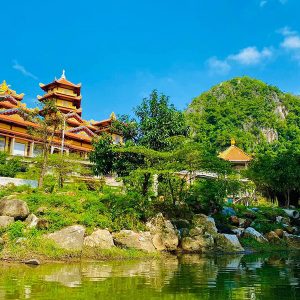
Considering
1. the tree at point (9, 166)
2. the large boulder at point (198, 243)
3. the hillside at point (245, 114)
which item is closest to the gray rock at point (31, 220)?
the large boulder at point (198, 243)

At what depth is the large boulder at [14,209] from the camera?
52.9ft

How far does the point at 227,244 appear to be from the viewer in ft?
64.7

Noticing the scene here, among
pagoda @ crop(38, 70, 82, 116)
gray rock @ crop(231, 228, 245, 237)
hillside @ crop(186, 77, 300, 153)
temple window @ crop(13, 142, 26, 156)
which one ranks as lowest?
gray rock @ crop(231, 228, 245, 237)

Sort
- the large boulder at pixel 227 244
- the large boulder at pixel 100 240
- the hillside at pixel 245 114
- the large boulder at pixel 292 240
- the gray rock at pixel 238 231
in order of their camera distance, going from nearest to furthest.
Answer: the large boulder at pixel 100 240 < the large boulder at pixel 227 244 < the gray rock at pixel 238 231 < the large boulder at pixel 292 240 < the hillside at pixel 245 114

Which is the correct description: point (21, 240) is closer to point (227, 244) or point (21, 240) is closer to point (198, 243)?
point (198, 243)

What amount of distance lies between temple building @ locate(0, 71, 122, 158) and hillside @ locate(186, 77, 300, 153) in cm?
3294

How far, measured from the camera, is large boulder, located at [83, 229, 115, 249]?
15769 millimetres

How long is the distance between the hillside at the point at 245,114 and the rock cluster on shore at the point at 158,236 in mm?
54508

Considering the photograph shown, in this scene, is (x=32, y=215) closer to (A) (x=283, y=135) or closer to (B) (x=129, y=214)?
(B) (x=129, y=214)

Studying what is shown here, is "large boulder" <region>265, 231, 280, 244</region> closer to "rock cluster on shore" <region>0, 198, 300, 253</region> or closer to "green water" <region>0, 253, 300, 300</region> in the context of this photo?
"rock cluster on shore" <region>0, 198, 300, 253</region>

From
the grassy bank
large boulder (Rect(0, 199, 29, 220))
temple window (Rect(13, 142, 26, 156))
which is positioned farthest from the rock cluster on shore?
temple window (Rect(13, 142, 26, 156))

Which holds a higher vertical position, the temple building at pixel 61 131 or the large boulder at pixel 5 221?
the temple building at pixel 61 131

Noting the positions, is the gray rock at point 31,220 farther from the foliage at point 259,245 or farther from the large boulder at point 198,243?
the foliage at point 259,245

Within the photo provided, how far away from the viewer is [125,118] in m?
23.7
